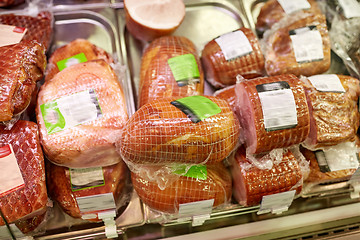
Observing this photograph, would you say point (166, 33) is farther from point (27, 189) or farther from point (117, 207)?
point (27, 189)

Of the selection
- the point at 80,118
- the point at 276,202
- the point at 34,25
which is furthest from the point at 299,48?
the point at 34,25

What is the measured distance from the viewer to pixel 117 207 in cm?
160

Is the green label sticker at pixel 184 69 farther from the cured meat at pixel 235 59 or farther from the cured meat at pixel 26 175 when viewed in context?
the cured meat at pixel 26 175

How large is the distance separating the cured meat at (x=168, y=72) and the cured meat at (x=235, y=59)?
0.09 metres

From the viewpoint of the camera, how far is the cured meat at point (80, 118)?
140cm

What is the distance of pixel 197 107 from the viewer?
1374 millimetres

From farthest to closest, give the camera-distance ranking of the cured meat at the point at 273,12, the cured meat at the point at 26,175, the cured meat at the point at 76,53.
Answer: the cured meat at the point at 273,12 → the cured meat at the point at 76,53 → the cured meat at the point at 26,175

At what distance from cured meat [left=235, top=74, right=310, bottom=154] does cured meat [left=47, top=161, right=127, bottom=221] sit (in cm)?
64

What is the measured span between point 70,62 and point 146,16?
506 mm

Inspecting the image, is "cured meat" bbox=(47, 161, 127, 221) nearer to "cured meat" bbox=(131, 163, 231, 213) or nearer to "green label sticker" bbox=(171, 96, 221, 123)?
"cured meat" bbox=(131, 163, 231, 213)

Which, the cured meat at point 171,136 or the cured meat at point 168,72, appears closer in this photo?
the cured meat at point 171,136

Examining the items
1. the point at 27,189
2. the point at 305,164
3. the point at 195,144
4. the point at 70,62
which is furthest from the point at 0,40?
the point at 305,164

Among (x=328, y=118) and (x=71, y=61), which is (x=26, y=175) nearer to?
(x=71, y=61)

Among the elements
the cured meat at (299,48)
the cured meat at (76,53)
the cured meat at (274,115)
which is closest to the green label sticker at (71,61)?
the cured meat at (76,53)
